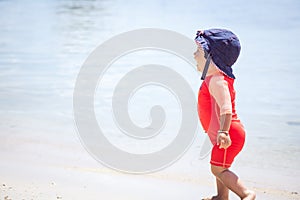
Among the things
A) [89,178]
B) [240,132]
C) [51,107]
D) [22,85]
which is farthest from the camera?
[22,85]

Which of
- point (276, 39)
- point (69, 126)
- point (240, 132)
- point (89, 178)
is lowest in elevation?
point (276, 39)

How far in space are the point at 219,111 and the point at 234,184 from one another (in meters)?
0.42

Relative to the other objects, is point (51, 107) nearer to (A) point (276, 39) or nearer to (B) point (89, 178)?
(B) point (89, 178)

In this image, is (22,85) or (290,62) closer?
(22,85)

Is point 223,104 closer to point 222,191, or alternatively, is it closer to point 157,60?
point 222,191

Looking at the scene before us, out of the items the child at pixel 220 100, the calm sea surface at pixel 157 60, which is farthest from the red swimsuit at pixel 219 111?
the calm sea surface at pixel 157 60

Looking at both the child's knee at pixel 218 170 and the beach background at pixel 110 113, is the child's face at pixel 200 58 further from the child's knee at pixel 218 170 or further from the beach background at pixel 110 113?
the beach background at pixel 110 113

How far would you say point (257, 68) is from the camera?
8.66m

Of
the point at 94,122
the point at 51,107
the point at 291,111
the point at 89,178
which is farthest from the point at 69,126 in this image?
the point at 291,111

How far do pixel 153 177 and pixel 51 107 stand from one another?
8.03ft

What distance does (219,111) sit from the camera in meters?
3.47

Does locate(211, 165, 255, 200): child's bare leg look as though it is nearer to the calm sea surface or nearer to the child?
the child

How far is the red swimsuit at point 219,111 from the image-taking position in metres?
3.39

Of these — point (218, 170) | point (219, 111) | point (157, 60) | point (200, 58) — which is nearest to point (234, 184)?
point (218, 170)
